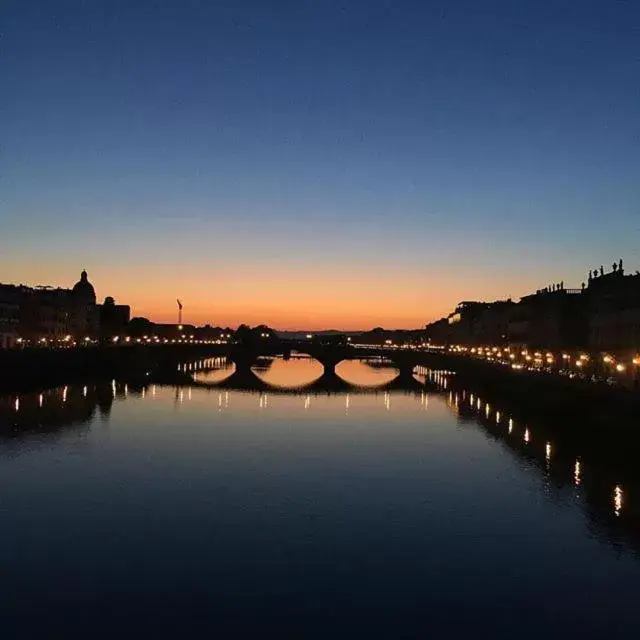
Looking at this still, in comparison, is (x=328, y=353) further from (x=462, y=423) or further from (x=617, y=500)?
(x=617, y=500)

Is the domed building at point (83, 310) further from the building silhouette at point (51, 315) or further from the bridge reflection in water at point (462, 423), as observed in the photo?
the bridge reflection in water at point (462, 423)

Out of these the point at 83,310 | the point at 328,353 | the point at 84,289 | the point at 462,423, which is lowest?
the point at 462,423

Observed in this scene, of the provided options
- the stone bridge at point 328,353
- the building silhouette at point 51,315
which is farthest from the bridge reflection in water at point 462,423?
the building silhouette at point 51,315

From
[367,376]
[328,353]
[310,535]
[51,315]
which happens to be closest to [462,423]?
[310,535]

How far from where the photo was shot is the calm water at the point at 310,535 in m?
20.0

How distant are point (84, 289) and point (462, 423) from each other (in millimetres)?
114515

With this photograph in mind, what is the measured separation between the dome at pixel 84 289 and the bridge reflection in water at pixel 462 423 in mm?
55096

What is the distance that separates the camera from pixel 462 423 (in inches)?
2470

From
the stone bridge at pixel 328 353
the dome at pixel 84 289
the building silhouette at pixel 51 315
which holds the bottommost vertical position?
the stone bridge at pixel 328 353

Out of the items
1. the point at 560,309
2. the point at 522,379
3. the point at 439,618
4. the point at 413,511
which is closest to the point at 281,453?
the point at 413,511

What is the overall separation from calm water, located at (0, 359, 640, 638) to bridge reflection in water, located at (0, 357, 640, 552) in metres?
0.27

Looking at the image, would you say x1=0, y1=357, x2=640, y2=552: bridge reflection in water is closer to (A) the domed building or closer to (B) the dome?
(A) the domed building

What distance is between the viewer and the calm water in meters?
20.0

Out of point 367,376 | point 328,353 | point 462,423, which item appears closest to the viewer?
point 462,423
